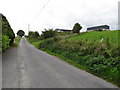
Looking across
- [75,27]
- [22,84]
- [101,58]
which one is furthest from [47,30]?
[22,84]

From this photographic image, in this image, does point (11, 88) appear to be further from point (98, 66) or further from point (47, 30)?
point (47, 30)

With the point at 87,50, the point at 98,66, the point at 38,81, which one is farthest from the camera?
the point at 87,50

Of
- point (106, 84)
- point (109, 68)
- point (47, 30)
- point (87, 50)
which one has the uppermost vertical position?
point (47, 30)

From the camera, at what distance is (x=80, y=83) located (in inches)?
190

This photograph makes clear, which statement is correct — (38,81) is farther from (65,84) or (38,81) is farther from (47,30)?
(47,30)

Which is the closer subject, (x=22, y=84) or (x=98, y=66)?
(x=22, y=84)

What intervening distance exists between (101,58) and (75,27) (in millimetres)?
24771

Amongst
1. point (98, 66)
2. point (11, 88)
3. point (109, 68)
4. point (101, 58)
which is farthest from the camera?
point (101, 58)

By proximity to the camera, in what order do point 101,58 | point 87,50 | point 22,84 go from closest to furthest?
point 22,84 → point 101,58 → point 87,50

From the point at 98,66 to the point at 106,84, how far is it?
173 centimetres

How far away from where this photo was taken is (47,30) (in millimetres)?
28312

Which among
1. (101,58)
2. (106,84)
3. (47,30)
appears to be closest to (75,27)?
(47,30)

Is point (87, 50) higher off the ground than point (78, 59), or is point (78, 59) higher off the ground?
point (87, 50)

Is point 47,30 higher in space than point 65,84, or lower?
higher
